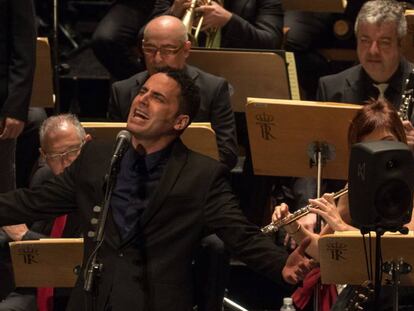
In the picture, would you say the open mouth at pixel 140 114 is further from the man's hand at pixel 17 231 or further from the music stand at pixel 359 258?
the man's hand at pixel 17 231

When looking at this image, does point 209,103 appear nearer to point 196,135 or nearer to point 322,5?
point 196,135

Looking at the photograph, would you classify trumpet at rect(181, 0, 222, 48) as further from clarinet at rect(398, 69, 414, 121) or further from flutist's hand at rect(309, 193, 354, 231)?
flutist's hand at rect(309, 193, 354, 231)

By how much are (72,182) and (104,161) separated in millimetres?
165

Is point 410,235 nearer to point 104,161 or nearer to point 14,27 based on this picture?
point 104,161

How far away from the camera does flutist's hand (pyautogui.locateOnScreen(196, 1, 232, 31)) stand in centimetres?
680

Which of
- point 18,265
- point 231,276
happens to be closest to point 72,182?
point 18,265

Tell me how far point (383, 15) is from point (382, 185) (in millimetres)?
2137

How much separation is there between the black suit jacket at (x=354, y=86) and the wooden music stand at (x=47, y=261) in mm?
1744

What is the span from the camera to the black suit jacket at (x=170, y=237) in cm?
450

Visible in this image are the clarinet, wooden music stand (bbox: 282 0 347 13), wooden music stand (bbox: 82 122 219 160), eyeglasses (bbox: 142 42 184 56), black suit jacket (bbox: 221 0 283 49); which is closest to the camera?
wooden music stand (bbox: 82 122 219 160)

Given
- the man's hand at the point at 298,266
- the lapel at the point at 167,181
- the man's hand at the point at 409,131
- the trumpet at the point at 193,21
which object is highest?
the trumpet at the point at 193,21

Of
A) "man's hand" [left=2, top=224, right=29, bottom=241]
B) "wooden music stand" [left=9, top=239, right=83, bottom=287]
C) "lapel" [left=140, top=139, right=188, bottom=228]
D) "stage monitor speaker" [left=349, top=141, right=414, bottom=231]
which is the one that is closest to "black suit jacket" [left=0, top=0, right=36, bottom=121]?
"man's hand" [left=2, top=224, right=29, bottom=241]

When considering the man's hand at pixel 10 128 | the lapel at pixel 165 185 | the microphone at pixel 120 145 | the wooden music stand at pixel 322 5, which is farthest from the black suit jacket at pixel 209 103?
the microphone at pixel 120 145

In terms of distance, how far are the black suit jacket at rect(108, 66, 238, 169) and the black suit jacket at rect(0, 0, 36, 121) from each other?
0.63m
